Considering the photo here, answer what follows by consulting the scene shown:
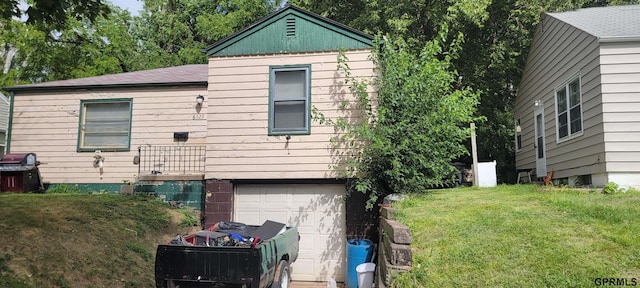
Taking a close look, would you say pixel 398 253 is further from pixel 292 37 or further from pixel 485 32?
pixel 485 32

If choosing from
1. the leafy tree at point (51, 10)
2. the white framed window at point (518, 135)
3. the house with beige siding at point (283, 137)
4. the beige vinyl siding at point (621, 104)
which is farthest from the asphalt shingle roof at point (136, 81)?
the white framed window at point (518, 135)

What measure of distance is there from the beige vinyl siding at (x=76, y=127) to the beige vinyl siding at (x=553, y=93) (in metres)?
8.76

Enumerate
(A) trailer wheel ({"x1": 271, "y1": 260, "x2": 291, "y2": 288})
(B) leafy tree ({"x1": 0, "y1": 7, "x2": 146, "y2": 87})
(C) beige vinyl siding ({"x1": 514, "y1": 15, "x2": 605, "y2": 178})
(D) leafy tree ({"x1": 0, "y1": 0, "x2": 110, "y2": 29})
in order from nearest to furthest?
(D) leafy tree ({"x1": 0, "y1": 0, "x2": 110, "y2": 29}), (A) trailer wheel ({"x1": 271, "y1": 260, "x2": 291, "y2": 288}), (C) beige vinyl siding ({"x1": 514, "y1": 15, "x2": 605, "y2": 178}), (B) leafy tree ({"x1": 0, "y1": 7, "x2": 146, "y2": 87})

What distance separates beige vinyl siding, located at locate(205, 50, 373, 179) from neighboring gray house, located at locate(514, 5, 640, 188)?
14.8 feet

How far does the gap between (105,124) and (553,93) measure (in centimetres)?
1187

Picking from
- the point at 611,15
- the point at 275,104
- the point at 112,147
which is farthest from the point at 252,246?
the point at 611,15

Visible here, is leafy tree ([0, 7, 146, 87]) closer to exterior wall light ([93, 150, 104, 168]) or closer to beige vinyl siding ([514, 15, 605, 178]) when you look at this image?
exterior wall light ([93, 150, 104, 168])

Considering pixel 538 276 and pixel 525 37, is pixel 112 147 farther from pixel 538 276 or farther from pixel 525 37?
pixel 525 37

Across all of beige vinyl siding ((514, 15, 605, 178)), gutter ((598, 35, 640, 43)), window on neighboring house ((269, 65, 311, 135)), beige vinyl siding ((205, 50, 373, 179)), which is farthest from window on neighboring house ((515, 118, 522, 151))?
window on neighboring house ((269, 65, 311, 135))

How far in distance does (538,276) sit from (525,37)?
14.3 metres

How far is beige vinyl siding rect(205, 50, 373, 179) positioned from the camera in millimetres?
8664

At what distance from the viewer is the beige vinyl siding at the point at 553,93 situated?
843cm

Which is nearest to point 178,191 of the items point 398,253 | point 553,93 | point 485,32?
point 398,253

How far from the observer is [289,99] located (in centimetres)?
885
